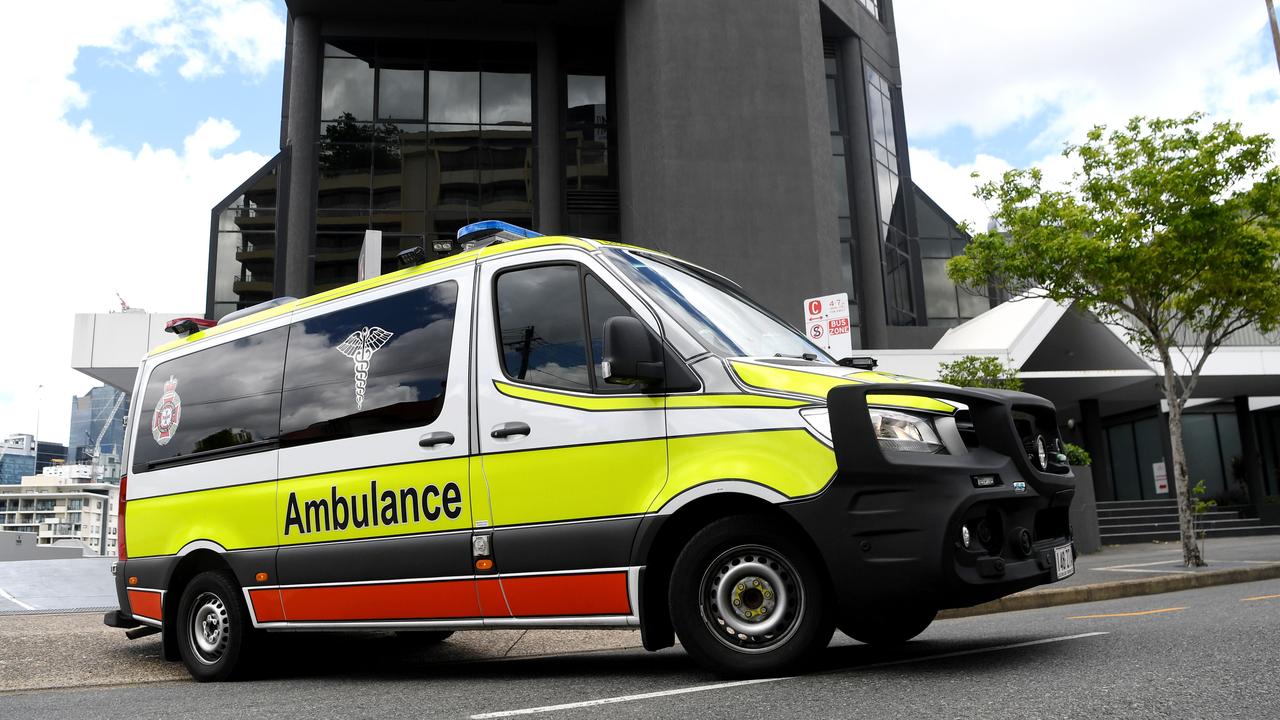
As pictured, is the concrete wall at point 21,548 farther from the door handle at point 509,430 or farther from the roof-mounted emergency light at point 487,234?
the door handle at point 509,430

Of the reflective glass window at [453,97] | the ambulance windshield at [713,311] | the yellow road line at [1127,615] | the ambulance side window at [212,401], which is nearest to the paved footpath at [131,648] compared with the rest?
the yellow road line at [1127,615]

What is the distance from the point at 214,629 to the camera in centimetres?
722

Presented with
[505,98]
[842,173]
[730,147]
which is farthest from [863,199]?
[505,98]

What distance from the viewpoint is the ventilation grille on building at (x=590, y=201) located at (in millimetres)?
29328

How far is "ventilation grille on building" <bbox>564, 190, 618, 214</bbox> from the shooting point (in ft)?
96.2

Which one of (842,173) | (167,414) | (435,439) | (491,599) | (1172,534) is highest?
(842,173)

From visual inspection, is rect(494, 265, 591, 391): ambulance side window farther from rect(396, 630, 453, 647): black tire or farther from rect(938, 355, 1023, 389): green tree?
rect(938, 355, 1023, 389): green tree

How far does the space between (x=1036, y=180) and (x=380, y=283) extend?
39.4 ft

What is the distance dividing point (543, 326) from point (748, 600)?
190cm

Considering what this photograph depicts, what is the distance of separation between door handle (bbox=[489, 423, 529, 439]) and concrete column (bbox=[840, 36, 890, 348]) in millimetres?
26636

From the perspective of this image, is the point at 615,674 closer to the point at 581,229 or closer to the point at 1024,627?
the point at 1024,627

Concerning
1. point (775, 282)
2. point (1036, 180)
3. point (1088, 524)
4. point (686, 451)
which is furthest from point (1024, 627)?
point (775, 282)

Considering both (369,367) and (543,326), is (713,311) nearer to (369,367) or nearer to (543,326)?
(543,326)

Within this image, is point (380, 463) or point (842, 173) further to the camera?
point (842, 173)
